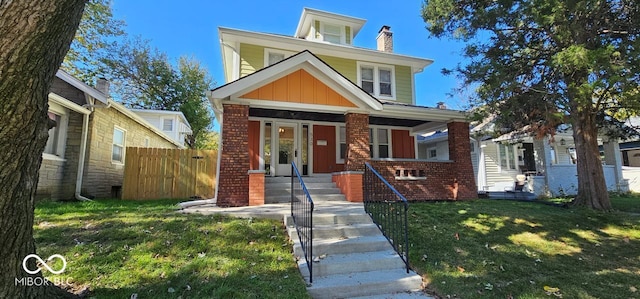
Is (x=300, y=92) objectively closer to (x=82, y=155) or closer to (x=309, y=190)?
(x=309, y=190)

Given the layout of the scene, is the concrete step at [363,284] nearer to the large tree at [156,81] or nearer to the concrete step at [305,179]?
the concrete step at [305,179]

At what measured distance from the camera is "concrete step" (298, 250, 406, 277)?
14.1 feet

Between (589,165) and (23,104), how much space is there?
466 inches

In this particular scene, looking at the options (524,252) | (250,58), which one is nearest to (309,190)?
(524,252)

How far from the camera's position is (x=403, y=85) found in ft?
42.5

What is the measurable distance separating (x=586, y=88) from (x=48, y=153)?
13680mm

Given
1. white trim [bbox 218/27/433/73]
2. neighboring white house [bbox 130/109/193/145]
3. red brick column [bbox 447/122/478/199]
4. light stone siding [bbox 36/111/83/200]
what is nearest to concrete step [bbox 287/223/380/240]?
red brick column [bbox 447/122/478/199]

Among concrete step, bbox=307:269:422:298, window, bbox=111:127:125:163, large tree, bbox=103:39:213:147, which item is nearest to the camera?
concrete step, bbox=307:269:422:298

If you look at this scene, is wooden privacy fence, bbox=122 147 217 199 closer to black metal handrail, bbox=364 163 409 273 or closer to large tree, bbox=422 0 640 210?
black metal handrail, bbox=364 163 409 273

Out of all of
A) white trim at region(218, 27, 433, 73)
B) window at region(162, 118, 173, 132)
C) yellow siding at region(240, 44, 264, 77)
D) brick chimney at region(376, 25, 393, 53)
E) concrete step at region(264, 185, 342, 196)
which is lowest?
concrete step at region(264, 185, 342, 196)

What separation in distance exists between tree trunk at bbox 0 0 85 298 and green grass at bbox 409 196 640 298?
444 centimetres

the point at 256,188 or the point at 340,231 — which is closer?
the point at 340,231

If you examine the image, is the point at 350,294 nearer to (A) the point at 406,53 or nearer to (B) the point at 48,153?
(B) the point at 48,153

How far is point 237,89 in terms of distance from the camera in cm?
757
